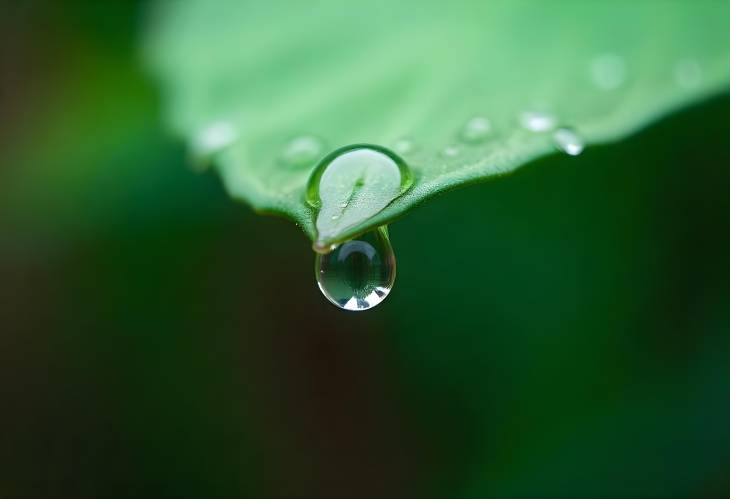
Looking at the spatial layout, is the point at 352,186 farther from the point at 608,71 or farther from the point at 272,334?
the point at 272,334

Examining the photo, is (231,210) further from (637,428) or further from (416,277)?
(637,428)

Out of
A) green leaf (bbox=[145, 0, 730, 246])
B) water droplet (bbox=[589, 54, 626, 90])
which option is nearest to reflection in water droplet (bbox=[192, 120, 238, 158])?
green leaf (bbox=[145, 0, 730, 246])

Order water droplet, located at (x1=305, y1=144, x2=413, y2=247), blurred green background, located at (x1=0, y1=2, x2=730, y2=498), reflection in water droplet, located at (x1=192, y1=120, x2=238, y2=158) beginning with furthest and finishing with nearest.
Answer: blurred green background, located at (x1=0, y1=2, x2=730, y2=498), reflection in water droplet, located at (x1=192, y1=120, x2=238, y2=158), water droplet, located at (x1=305, y1=144, x2=413, y2=247)

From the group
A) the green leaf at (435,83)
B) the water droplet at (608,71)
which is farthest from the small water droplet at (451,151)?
the water droplet at (608,71)

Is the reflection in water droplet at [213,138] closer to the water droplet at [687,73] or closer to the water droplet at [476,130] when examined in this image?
the water droplet at [476,130]

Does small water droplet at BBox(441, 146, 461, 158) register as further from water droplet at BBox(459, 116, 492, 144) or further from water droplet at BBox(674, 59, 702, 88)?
water droplet at BBox(674, 59, 702, 88)

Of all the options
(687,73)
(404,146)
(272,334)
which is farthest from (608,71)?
(272,334)
